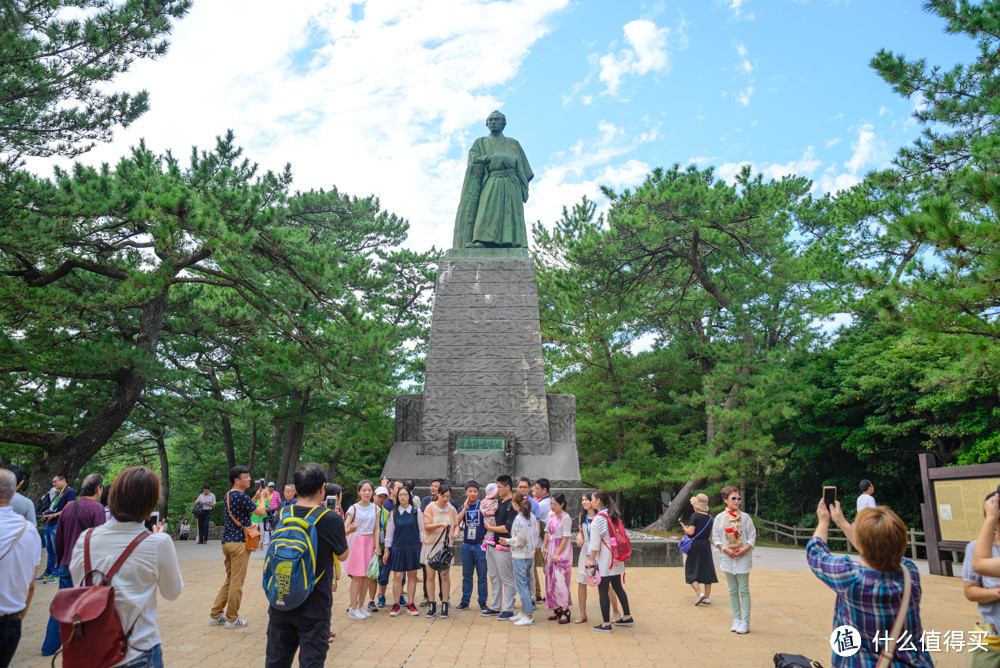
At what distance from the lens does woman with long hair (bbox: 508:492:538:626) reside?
213 inches

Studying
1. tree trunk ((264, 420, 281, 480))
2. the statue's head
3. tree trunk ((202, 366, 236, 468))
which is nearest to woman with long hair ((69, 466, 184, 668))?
the statue's head

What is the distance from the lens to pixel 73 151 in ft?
28.2

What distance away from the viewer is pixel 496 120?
43.1ft

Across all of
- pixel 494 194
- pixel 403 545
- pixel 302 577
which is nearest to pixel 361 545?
pixel 403 545

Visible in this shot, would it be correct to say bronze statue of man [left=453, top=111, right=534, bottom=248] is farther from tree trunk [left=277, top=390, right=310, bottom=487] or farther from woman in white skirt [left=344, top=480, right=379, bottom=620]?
woman in white skirt [left=344, top=480, right=379, bottom=620]

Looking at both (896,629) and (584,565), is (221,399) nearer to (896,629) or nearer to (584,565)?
(584,565)

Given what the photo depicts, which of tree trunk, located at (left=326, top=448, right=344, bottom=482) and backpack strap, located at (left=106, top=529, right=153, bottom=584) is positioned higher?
tree trunk, located at (left=326, top=448, right=344, bottom=482)

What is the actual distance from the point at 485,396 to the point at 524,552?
5848mm

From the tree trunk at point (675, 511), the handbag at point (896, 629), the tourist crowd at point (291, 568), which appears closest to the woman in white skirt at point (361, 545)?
the tourist crowd at point (291, 568)

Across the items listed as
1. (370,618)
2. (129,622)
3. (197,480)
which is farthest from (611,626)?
(197,480)

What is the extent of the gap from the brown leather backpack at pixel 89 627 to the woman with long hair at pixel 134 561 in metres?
0.03

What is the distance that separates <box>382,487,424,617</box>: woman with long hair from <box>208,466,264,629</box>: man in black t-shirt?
4.00 feet

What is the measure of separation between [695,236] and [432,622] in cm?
1217

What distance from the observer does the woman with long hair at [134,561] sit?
231 centimetres
